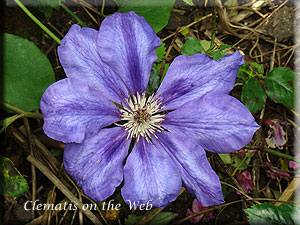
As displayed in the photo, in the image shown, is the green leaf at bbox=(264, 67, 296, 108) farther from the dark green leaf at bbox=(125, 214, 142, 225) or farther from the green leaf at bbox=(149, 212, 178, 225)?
the dark green leaf at bbox=(125, 214, 142, 225)

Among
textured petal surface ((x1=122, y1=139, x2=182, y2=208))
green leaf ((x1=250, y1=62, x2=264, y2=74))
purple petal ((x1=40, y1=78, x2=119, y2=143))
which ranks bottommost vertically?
green leaf ((x1=250, y1=62, x2=264, y2=74))

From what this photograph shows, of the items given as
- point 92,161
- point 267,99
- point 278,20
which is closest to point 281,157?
point 267,99

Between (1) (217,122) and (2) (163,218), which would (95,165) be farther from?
(2) (163,218)

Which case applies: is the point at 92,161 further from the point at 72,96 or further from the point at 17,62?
the point at 17,62

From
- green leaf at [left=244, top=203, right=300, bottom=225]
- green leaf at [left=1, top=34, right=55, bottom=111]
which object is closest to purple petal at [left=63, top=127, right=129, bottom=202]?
green leaf at [left=1, top=34, right=55, bottom=111]

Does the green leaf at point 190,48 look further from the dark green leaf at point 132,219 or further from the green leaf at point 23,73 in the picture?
the dark green leaf at point 132,219

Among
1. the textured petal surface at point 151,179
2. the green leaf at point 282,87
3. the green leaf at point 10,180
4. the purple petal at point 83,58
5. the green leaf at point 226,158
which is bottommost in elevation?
the green leaf at point 226,158

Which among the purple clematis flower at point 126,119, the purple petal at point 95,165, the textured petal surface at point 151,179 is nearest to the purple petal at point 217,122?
the purple clematis flower at point 126,119
